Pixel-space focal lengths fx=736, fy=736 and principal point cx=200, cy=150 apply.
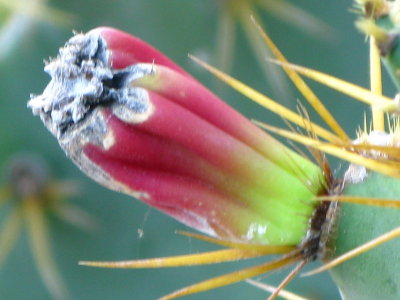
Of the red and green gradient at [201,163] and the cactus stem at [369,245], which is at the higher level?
the red and green gradient at [201,163]

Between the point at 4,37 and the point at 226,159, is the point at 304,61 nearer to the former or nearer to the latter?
the point at 4,37

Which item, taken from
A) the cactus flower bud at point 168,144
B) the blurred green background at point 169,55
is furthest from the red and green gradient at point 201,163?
the blurred green background at point 169,55

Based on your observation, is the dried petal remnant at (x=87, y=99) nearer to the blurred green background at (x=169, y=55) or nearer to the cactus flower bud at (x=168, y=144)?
the cactus flower bud at (x=168, y=144)

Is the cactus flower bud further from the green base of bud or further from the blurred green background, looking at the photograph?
the blurred green background

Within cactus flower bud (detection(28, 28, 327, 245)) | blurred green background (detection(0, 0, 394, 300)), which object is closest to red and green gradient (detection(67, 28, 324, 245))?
cactus flower bud (detection(28, 28, 327, 245))

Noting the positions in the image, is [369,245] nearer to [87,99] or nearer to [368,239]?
[368,239]

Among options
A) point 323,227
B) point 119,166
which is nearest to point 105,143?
point 119,166

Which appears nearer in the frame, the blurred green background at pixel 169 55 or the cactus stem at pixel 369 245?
the cactus stem at pixel 369 245
